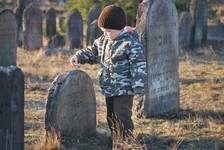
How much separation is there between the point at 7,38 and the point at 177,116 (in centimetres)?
551

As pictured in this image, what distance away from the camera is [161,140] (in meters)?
7.89

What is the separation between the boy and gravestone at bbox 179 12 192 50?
444 inches

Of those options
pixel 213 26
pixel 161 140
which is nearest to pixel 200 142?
pixel 161 140

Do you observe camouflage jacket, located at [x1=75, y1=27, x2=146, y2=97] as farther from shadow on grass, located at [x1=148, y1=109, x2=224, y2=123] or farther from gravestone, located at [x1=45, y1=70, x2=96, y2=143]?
shadow on grass, located at [x1=148, y1=109, x2=224, y2=123]

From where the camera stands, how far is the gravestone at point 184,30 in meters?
18.4

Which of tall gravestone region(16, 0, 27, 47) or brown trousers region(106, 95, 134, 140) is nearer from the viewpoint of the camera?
brown trousers region(106, 95, 134, 140)

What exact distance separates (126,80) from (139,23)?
224cm

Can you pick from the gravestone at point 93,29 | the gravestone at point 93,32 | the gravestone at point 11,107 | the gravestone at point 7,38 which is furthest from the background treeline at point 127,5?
the gravestone at point 11,107

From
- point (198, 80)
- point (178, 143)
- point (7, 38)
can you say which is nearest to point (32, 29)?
point (7, 38)

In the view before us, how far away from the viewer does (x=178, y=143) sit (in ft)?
25.2

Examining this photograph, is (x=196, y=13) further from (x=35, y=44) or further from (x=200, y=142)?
(x=200, y=142)

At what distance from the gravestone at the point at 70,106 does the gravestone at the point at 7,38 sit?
5764mm

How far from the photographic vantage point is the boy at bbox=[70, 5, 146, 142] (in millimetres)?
7043

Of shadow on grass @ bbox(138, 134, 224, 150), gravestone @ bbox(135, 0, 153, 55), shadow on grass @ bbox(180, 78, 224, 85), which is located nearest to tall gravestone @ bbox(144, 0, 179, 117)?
gravestone @ bbox(135, 0, 153, 55)
